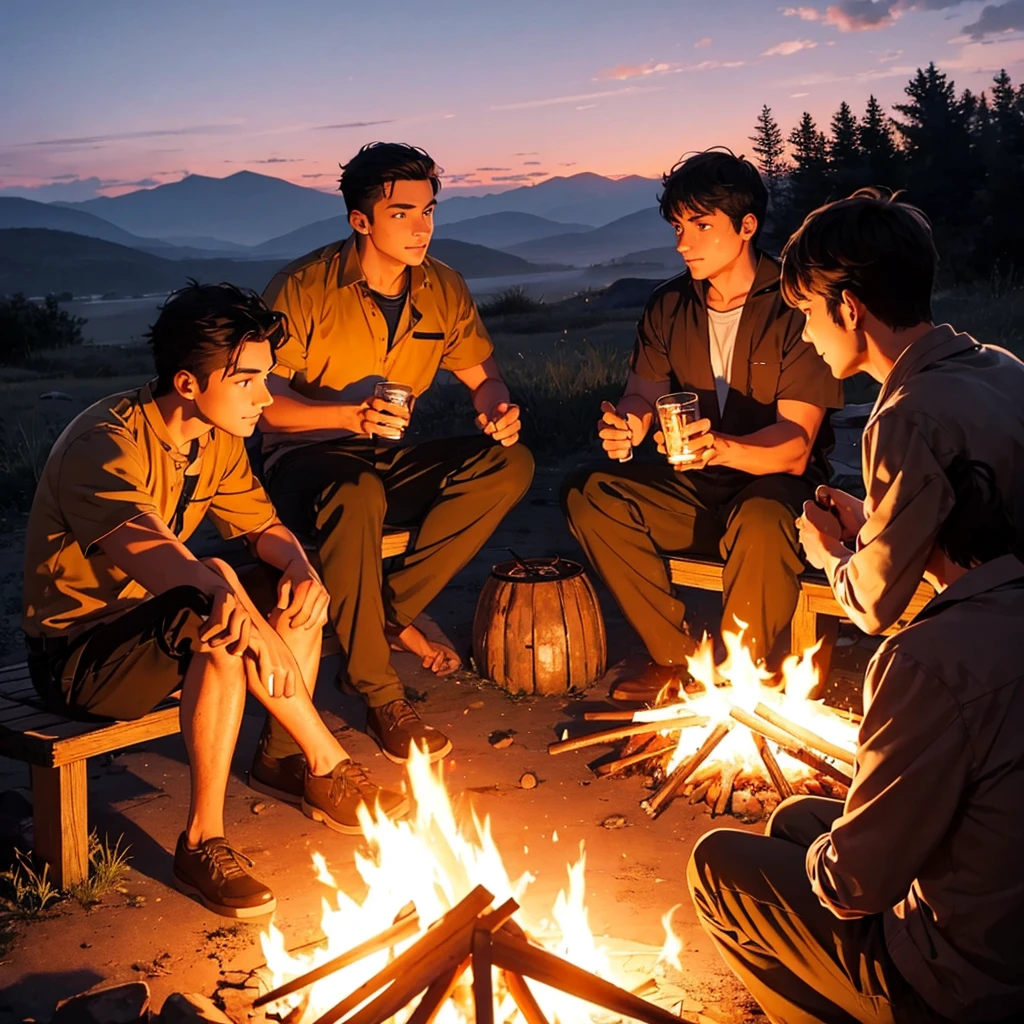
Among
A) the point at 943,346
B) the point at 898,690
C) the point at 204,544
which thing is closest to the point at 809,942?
the point at 898,690

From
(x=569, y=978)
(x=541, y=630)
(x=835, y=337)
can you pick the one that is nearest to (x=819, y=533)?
(x=835, y=337)

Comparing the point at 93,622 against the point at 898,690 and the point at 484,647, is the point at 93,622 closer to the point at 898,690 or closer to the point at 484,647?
the point at 484,647

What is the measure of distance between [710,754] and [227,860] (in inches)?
72.6

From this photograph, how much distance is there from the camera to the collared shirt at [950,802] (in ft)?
7.30

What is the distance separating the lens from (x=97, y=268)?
149 meters

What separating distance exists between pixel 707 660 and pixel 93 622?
7.83 ft

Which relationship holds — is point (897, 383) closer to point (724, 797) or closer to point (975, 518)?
point (975, 518)

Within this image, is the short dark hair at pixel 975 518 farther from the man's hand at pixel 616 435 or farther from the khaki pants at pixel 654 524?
the man's hand at pixel 616 435

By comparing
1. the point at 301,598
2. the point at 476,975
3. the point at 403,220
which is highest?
the point at 403,220

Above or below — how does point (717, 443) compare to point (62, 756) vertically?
above

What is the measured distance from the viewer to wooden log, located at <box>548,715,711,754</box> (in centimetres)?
483

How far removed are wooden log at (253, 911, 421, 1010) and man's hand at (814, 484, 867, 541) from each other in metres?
1.49

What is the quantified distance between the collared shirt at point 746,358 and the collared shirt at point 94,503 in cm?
235

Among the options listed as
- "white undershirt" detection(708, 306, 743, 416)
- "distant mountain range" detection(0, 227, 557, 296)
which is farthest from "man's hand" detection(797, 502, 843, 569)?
"distant mountain range" detection(0, 227, 557, 296)
